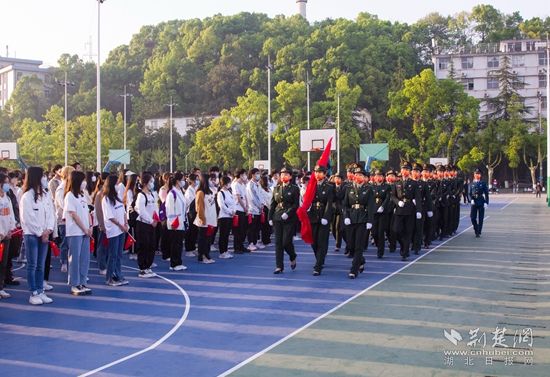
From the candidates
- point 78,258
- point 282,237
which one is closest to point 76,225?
point 78,258

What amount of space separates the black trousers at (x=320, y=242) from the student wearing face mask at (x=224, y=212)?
9.95 ft

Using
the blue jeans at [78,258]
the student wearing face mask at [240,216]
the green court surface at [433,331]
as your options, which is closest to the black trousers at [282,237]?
the green court surface at [433,331]

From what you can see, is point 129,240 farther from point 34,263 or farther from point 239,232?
point 239,232

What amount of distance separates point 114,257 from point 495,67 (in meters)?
69.5

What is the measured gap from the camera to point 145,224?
11.6 metres

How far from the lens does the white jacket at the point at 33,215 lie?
376 inches

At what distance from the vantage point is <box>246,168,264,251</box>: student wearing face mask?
16531 mm

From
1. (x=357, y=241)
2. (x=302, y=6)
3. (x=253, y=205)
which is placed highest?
(x=302, y=6)

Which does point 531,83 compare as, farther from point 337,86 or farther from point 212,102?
point 212,102

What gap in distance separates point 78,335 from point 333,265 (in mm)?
6699

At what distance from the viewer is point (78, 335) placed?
7.71m

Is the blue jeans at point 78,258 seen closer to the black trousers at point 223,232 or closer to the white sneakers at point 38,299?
the white sneakers at point 38,299

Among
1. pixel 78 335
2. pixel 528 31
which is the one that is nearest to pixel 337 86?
pixel 528 31

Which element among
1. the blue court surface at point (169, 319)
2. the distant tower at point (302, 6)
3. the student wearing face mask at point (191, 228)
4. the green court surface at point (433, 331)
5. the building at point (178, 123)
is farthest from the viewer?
the distant tower at point (302, 6)
